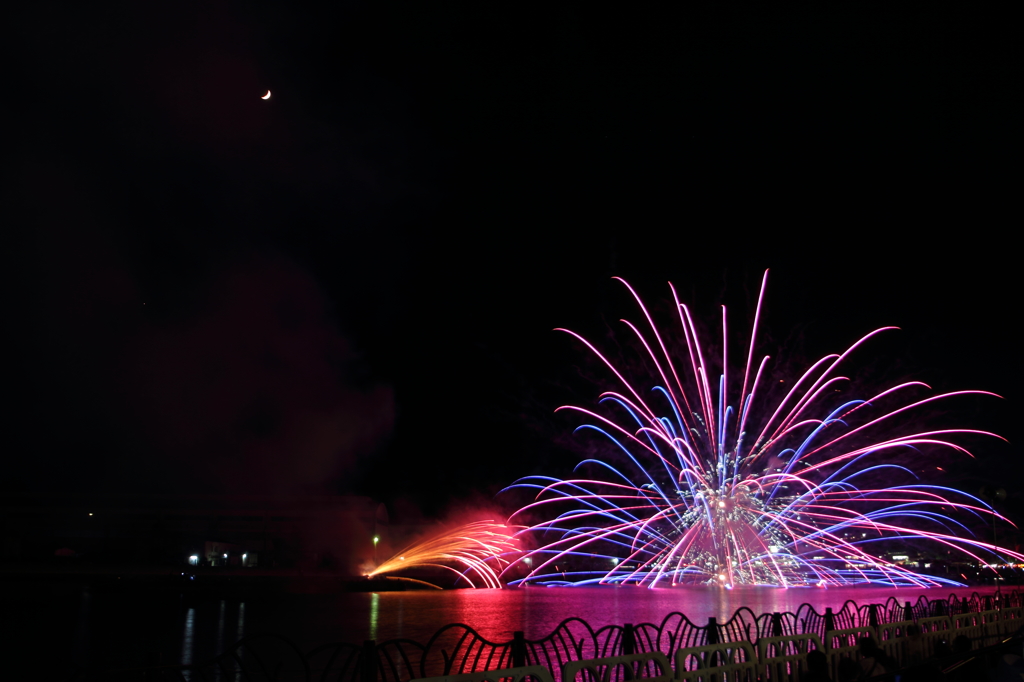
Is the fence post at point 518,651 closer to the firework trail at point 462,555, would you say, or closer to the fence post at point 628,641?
the fence post at point 628,641

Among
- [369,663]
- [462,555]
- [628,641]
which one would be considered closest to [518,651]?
[628,641]

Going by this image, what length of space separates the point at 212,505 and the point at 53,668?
46130 mm

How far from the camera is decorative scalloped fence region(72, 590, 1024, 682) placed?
6238mm

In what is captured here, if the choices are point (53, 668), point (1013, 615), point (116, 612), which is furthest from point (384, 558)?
point (1013, 615)

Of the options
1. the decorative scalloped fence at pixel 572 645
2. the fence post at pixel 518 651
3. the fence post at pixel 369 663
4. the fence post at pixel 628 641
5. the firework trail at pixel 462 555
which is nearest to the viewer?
the fence post at pixel 369 663

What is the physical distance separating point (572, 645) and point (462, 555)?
40.6m

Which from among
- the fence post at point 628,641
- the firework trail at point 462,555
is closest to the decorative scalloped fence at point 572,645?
the fence post at point 628,641

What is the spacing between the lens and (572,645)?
11555 millimetres

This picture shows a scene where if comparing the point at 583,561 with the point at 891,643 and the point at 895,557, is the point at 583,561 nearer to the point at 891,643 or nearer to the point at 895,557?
the point at 895,557

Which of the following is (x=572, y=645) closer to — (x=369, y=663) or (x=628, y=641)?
(x=628, y=641)

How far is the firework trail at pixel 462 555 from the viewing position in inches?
1939

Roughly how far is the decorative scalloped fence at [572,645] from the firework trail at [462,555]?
31.5 meters

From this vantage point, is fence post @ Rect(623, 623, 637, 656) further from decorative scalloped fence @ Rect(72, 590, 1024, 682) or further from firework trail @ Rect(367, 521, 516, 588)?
firework trail @ Rect(367, 521, 516, 588)

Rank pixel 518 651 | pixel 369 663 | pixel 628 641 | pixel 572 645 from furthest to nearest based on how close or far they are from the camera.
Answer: pixel 572 645
pixel 628 641
pixel 518 651
pixel 369 663
